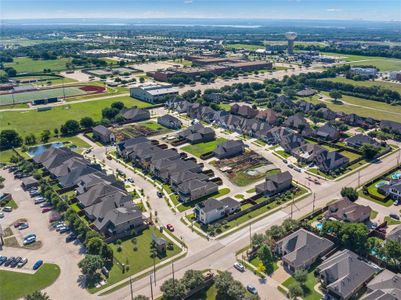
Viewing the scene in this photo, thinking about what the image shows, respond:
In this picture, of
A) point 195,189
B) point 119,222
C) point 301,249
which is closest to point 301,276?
point 301,249

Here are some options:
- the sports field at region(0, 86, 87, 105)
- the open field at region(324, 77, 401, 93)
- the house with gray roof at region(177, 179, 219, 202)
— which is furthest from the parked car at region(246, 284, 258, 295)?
the open field at region(324, 77, 401, 93)

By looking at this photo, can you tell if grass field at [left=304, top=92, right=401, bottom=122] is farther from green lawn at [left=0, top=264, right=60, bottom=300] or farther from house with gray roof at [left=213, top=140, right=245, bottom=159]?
green lawn at [left=0, top=264, right=60, bottom=300]

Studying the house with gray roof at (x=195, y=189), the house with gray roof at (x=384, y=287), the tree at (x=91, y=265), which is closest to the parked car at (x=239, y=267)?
the house with gray roof at (x=384, y=287)

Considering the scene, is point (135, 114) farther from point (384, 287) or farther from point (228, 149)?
point (384, 287)

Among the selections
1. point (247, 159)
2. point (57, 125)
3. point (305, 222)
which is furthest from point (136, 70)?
point (305, 222)

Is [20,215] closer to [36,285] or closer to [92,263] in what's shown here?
[36,285]

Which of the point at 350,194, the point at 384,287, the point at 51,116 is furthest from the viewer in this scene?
the point at 51,116

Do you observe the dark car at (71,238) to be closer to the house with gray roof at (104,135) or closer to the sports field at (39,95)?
the house with gray roof at (104,135)
